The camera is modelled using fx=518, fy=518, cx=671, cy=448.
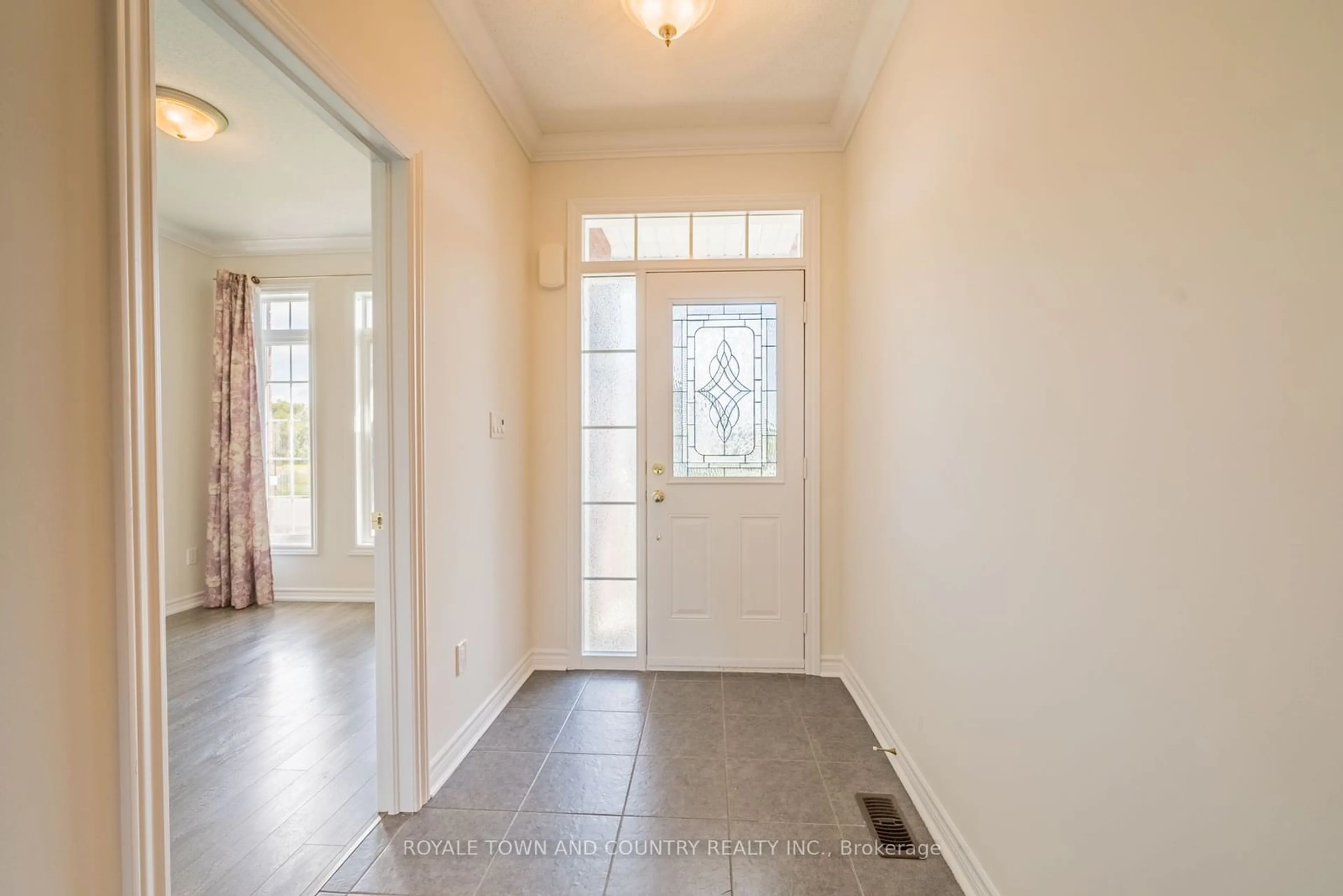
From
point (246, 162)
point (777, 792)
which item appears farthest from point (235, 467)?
point (777, 792)

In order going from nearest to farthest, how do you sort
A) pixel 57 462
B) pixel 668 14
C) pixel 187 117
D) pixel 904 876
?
pixel 57 462
pixel 904 876
pixel 668 14
pixel 187 117

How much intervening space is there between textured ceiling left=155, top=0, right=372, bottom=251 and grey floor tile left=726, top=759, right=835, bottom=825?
2.53 meters

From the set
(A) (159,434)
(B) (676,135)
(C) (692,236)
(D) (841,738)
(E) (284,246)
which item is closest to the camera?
(A) (159,434)

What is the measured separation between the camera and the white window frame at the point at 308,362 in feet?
13.5

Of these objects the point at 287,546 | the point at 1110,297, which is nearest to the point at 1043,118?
the point at 1110,297

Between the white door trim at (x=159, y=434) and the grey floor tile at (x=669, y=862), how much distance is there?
74 centimetres

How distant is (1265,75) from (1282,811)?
3.12 ft

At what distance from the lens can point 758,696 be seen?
2551 mm

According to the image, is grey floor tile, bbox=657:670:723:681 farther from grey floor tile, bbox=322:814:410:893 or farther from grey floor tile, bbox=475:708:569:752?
grey floor tile, bbox=322:814:410:893

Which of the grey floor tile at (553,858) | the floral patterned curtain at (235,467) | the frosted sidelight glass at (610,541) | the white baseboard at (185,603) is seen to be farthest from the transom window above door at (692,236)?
the white baseboard at (185,603)

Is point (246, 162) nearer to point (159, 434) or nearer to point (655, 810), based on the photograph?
point (159, 434)

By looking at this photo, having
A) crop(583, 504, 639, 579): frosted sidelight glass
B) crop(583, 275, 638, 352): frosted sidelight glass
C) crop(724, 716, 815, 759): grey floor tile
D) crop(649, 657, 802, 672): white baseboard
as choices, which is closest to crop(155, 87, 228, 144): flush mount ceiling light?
crop(583, 275, 638, 352): frosted sidelight glass

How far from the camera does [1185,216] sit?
794mm

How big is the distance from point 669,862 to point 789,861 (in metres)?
0.36
